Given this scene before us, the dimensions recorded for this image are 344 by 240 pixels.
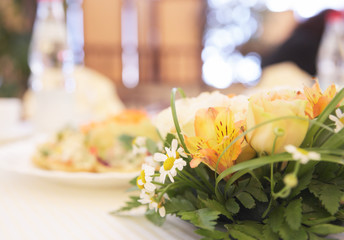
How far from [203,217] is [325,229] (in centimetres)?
12

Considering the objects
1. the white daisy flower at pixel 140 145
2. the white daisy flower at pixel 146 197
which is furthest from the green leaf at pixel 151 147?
the white daisy flower at pixel 146 197

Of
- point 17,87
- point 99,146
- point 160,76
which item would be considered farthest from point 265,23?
point 99,146

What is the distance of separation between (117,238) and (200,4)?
7.91 meters

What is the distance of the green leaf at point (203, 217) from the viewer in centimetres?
34

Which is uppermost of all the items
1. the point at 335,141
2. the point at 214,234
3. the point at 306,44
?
the point at 306,44

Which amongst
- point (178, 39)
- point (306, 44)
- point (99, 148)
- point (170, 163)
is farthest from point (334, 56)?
point (178, 39)

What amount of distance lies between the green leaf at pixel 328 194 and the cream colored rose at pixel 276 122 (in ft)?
0.18

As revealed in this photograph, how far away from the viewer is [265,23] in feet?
23.8

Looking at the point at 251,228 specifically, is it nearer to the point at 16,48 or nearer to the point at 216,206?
the point at 216,206

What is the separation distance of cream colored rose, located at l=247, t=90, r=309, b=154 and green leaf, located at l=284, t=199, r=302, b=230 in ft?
0.18

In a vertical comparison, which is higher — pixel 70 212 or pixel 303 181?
pixel 303 181

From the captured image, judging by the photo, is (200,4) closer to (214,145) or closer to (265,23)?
(265,23)

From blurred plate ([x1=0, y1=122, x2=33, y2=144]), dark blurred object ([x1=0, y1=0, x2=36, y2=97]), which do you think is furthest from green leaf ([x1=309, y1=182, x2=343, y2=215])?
dark blurred object ([x1=0, y1=0, x2=36, y2=97])

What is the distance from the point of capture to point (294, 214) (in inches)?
12.8
